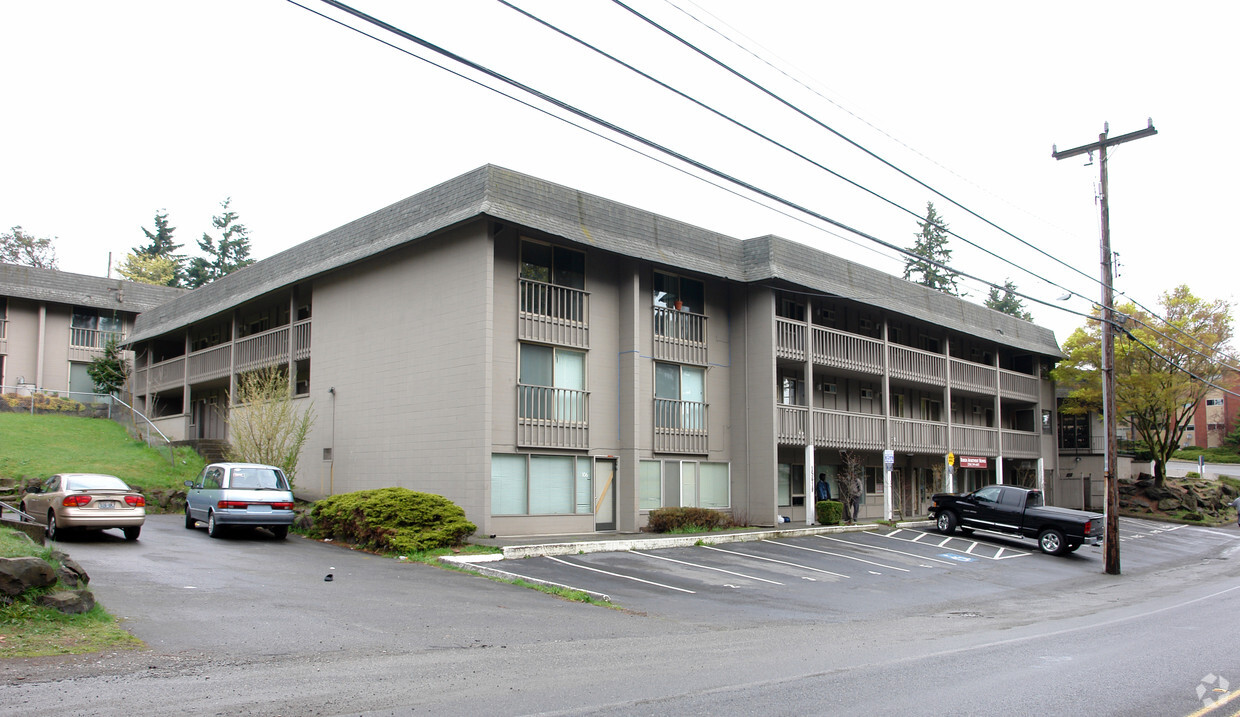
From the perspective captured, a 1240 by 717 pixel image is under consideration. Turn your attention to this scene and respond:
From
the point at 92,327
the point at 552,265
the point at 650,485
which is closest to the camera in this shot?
the point at 552,265

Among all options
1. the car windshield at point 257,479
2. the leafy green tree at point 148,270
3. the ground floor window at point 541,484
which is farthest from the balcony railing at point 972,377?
the leafy green tree at point 148,270

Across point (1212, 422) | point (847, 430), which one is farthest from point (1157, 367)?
point (1212, 422)

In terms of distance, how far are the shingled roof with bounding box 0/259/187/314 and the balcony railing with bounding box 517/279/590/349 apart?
28684 mm

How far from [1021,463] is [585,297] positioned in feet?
92.7

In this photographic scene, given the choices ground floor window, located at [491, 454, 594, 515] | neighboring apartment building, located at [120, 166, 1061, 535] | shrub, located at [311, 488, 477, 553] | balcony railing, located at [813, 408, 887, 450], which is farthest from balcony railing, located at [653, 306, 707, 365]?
shrub, located at [311, 488, 477, 553]

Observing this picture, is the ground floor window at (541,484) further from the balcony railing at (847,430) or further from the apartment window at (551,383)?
the balcony railing at (847,430)

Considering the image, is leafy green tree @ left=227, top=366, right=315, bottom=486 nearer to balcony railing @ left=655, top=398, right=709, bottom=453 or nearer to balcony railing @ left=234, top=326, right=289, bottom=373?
balcony railing @ left=234, top=326, right=289, bottom=373

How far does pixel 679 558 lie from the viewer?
66.6 ft

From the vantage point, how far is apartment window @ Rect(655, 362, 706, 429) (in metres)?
25.5

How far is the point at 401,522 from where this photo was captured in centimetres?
1892

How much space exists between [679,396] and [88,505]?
49.3 feet

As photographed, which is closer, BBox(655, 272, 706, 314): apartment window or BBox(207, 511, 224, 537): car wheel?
BBox(207, 511, 224, 537): car wheel

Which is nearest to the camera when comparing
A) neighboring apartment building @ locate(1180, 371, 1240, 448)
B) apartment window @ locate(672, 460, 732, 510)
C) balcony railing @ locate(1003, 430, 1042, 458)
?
apartment window @ locate(672, 460, 732, 510)

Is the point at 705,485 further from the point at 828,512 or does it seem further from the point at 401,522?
the point at 401,522
